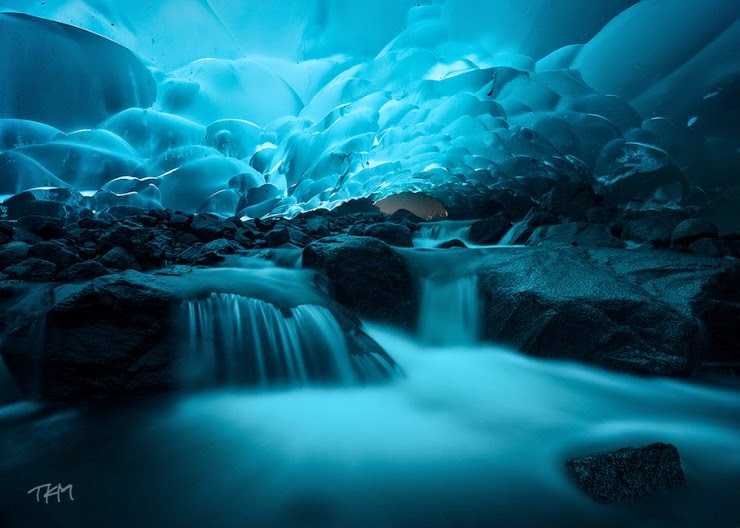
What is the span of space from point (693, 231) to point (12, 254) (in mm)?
8510

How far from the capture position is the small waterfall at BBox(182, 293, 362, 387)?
249 centimetres

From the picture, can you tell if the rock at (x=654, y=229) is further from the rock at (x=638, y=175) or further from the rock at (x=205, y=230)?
the rock at (x=205, y=230)

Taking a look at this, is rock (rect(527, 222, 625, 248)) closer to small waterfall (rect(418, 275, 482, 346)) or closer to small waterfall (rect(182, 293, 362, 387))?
small waterfall (rect(418, 275, 482, 346))

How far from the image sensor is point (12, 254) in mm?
3830

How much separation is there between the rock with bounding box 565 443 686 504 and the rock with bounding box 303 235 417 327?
7.87 feet

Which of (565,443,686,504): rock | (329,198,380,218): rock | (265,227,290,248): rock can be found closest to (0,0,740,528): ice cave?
(565,443,686,504): rock

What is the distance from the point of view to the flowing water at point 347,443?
1339 millimetres

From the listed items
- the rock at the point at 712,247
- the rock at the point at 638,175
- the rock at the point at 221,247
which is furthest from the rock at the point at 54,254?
the rock at the point at 638,175

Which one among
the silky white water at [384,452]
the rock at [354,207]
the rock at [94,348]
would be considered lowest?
the silky white water at [384,452]

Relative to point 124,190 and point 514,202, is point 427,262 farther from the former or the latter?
point 124,190

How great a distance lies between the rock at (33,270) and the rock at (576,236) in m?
6.33

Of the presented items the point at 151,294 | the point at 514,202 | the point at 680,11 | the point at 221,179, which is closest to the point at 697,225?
the point at 151,294

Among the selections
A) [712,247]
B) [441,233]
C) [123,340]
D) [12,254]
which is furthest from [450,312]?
[441,233]

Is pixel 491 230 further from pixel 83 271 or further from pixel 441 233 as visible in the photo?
pixel 83 271
